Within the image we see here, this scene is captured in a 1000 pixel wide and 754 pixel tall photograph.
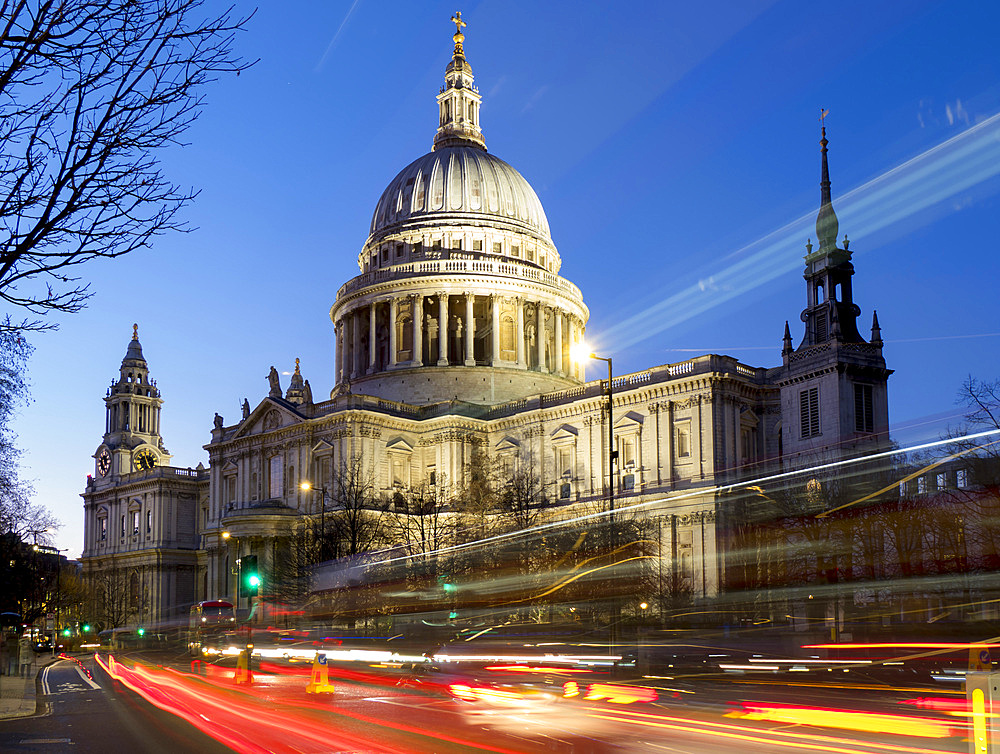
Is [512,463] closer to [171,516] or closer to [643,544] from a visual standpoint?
[643,544]

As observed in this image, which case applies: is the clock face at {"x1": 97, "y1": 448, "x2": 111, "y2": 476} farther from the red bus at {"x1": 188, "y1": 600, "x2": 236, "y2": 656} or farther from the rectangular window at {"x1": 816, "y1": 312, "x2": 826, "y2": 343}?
the rectangular window at {"x1": 816, "y1": 312, "x2": 826, "y2": 343}

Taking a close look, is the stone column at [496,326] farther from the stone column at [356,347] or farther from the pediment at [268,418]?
the pediment at [268,418]

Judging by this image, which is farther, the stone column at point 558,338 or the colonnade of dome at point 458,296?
the stone column at point 558,338

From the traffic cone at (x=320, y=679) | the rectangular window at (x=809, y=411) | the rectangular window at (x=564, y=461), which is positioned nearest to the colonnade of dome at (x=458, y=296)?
the rectangular window at (x=564, y=461)

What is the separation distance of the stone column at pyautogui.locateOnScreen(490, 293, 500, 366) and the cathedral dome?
33.4ft

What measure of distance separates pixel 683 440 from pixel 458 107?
58551 millimetres

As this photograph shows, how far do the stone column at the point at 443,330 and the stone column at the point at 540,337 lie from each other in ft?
28.4

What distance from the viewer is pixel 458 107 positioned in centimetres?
11762

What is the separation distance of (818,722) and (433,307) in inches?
3271

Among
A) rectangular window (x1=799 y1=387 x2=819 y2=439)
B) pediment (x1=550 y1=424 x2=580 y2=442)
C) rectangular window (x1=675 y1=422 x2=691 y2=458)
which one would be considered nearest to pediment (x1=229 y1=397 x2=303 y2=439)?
pediment (x1=550 y1=424 x2=580 y2=442)

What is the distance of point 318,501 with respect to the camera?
84438 mm

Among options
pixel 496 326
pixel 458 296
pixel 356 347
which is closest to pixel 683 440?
pixel 496 326

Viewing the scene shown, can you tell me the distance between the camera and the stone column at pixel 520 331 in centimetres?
9762

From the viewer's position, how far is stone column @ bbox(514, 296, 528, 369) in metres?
97.6
